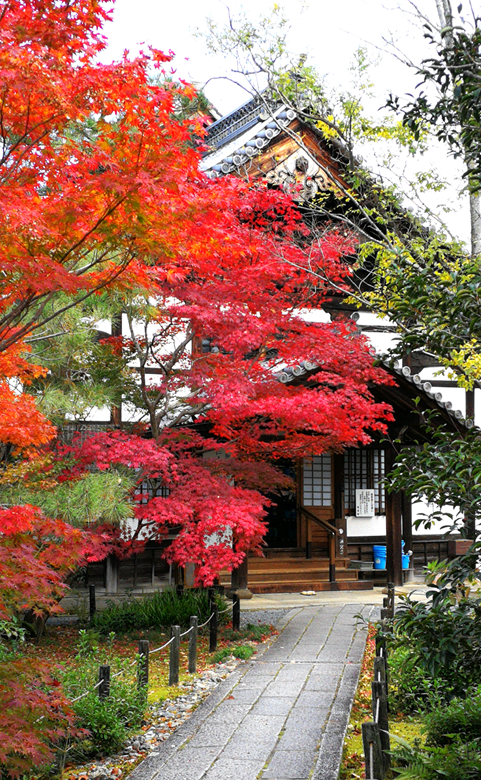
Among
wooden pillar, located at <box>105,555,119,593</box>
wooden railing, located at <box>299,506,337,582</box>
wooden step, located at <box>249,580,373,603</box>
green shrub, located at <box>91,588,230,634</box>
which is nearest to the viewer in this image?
green shrub, located at <box>91,588,230,634</box>

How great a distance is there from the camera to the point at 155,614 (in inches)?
465

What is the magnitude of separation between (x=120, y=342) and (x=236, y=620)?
4852mm

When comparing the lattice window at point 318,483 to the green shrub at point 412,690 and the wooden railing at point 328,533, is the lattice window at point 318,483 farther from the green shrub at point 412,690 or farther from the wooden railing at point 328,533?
the green shrub at point 412,690

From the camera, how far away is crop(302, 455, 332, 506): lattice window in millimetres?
17672

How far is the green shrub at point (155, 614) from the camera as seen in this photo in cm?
1172

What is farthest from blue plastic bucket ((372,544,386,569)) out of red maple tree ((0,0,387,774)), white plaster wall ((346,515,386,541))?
red maple tree ((0,0,387,774))

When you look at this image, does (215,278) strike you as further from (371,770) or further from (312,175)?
(371,770)

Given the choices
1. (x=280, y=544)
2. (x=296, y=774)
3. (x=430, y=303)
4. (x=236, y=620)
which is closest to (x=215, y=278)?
(x=236, y=620)

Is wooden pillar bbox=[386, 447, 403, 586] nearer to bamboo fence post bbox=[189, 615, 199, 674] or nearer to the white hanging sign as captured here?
the white hanging sign

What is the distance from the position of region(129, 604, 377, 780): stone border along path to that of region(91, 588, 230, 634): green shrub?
1616 mm

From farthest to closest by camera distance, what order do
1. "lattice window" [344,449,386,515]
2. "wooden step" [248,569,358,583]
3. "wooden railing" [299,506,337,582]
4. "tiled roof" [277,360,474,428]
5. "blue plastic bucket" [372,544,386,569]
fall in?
"lattice window" [344,449,386,515], "blue plastic bucket" [372,544,386,569], "wooden railing" [299,506,337,582], "wooden step" [248,569,358,583], "tiled roof" [277,360,474,428]

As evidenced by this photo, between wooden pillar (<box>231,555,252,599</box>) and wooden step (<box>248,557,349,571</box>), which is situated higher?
wooden step (<box>248,557,349,571</box>)

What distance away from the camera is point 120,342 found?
12117mm

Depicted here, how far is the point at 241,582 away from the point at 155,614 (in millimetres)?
3581
